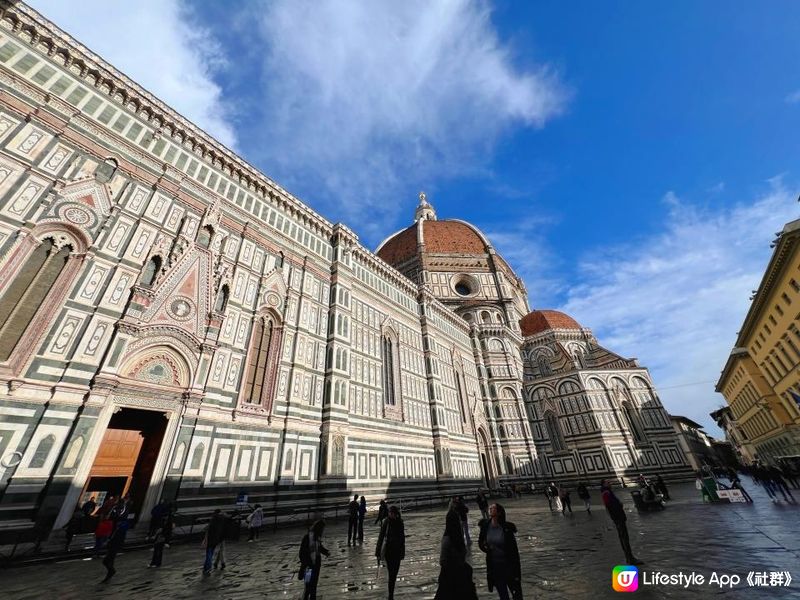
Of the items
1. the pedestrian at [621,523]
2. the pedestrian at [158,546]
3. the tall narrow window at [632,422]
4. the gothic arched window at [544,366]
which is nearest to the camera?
the pedestrian at [621,523]

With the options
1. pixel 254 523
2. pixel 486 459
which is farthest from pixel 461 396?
pixel 254 523

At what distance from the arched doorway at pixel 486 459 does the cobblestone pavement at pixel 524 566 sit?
2076 centimetres

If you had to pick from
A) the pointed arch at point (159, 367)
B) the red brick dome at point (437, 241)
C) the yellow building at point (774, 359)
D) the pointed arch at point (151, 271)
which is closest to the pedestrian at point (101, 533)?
the pointed arch at point (159, 367)

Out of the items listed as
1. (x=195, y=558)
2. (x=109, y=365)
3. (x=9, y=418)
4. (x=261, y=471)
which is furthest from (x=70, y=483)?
(x=261, y=471)

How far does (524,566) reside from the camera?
5852mm

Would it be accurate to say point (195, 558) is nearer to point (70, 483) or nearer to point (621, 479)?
point (70, 483)

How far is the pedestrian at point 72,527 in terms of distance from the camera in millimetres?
8180

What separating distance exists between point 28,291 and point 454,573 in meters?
13.5

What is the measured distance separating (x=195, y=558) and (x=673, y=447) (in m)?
40.7

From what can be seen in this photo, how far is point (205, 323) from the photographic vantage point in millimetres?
13352

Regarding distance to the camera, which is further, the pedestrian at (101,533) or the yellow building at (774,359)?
the yellow building at (774,359)

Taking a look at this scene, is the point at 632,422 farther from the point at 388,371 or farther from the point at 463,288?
the point at 388,371

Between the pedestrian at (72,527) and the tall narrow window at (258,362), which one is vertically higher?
the tall narrow window at (258,362)

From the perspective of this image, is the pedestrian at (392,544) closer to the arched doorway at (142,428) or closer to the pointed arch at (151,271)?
the arched doorway at (142,428)
